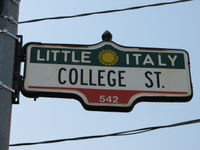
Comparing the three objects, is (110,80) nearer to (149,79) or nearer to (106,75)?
(106,75)

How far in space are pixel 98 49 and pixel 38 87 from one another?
24.5 inches

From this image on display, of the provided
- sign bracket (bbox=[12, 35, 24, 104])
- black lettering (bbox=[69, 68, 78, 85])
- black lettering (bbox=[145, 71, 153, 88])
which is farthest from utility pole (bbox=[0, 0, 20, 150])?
black lettering (bbox=[145, 71, 153, 88])

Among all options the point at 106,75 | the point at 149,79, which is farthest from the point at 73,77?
the point at 149,79

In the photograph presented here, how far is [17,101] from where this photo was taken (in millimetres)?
2717

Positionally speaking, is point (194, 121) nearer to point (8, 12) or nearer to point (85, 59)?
point (85, 59)

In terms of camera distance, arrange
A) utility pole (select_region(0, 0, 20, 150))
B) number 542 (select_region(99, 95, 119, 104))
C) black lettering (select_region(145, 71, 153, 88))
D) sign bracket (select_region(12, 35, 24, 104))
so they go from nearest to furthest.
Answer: utility pole (select_region(0, 0, 20, 150)) < sign bracket (select_region(12, 35, 24, 104)) < number 542 (select_region(99, 95, 119, 104)) < black lettering (select_region(145, 71, 153, 88))

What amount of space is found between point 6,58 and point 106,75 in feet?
2.63

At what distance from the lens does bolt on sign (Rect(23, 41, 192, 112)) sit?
9.86 feet

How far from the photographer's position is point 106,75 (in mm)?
3064

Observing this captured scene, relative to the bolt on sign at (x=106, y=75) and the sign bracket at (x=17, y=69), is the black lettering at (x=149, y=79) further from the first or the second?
the sign bracket at (x=17, y=69)

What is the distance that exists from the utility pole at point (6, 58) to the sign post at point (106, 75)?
0.31m

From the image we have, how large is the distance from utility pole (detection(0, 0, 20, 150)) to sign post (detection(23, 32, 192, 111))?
1.02 feet

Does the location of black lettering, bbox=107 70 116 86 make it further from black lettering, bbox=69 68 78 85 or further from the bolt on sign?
black lettering, bbox=69 68 78 85

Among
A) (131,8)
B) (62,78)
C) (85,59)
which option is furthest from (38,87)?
(131,8)
